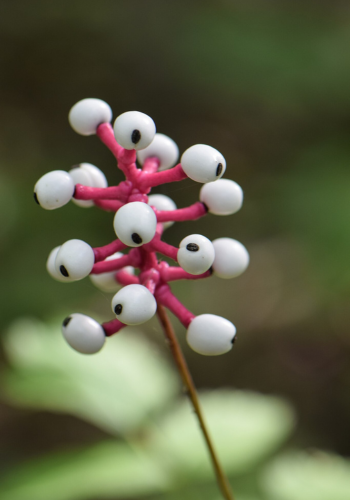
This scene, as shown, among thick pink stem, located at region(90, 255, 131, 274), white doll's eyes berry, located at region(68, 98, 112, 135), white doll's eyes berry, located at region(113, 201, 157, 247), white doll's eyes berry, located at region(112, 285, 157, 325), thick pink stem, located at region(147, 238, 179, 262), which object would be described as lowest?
white doll's eyes berry, located at region(112, 285, 157, 325)

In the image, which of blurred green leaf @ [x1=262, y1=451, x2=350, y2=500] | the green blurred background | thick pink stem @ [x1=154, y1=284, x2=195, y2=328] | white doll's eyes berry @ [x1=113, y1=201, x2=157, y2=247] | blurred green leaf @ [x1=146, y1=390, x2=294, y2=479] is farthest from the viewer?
the green blurred background

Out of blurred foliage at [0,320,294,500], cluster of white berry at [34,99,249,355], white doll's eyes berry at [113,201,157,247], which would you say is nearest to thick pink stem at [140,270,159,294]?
cluster of white berry at [34,99,249,355]

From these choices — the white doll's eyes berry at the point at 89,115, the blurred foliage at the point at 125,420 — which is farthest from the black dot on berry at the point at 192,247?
the blurred foliage at the point at 125,420

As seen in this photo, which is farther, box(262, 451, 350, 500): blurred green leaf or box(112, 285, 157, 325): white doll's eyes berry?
box(262, 451, 350, 500): blurred green leaf

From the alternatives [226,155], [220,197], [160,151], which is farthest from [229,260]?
[226,155]

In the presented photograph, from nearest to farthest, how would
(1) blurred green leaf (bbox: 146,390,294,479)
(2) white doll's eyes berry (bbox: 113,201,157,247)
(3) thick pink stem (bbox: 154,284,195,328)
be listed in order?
(2) white doll's eyes berry (bbox: 113,201,157,247) → (3) thick pink stem (bbox: 154,284,195,328) → (1) blurred green leaf (bbox: 146,390,294,479)

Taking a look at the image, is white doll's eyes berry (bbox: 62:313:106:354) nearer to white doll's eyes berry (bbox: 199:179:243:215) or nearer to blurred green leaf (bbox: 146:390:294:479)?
white doll's eyes berry (bbox: 199:179:243:215)

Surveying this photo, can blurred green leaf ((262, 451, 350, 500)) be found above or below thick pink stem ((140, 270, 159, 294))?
below
